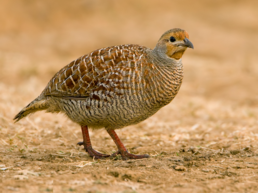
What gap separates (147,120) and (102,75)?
297 centimetres

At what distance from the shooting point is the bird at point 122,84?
16.2ft

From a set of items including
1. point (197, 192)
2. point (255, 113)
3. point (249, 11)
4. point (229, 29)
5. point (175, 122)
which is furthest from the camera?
point (249, 11)

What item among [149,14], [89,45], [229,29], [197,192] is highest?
[149,14]

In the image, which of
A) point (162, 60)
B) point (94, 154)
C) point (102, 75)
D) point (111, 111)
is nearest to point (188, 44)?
point (162, 60)

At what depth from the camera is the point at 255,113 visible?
8547 millimetres

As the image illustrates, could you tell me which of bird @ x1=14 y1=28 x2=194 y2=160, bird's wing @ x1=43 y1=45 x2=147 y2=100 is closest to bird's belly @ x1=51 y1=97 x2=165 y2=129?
bird @ x1=14 y1=28 x2=194 y2=160

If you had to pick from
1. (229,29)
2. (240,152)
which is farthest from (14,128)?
(229,29)

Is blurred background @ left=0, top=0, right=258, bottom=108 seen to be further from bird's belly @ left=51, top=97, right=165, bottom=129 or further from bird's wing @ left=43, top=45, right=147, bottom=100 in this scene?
bird's belly @ left=51, top=97, right=165, bottom=129

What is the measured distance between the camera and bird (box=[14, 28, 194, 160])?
4.93m

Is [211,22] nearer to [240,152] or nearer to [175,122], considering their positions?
[175,122]

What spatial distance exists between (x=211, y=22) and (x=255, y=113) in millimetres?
12962

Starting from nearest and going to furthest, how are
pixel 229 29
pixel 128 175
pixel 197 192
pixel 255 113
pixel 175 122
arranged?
pixel 197 192, pixel 128 175, pixel 175 122, pixel 255 113, pixel 229 29

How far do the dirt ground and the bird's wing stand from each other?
0.90 m

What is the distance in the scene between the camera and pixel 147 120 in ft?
25.8
